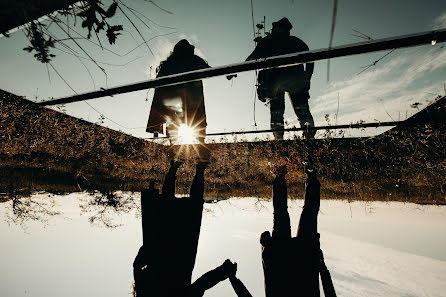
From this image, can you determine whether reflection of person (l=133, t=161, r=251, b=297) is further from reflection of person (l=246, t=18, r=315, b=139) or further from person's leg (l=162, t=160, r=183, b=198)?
reflection of person (l=246, t=18, r=315, b=139)

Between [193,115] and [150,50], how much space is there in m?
3.33

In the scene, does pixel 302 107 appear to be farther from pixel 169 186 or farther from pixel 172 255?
pixel 172 255

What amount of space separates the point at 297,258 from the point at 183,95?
4125 mm

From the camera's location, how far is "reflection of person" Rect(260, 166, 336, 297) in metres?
1.16

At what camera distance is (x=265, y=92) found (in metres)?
4.71

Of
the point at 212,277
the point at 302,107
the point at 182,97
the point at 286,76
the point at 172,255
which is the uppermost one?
the point at 286,76

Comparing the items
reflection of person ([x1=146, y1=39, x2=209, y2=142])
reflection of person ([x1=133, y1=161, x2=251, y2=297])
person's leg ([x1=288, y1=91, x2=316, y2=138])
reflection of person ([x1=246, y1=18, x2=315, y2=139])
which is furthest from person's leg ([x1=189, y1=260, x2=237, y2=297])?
person's leg ([x1=288, y1=91, x2=316, y2=138])

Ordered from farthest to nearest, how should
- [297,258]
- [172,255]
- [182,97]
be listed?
[182,97], [172,255], [297,258]

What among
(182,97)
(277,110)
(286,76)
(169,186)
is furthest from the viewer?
(277,110)

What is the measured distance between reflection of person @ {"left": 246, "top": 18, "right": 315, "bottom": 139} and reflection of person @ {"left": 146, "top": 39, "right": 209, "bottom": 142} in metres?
1.40

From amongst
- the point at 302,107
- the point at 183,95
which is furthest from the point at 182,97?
the point at 302,107

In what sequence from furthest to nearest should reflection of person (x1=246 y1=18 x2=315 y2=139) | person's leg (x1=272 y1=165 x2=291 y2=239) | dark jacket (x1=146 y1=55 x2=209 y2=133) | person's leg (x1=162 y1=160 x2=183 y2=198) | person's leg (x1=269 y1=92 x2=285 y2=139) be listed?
person's leg (x1=269 y1=92 x2=285 y2=139) < dark jacket (x1=146 y1=55 x2=209 y2=133) < reflection of person (x1=246 y1=18 x2=315 y2=139) < person's leg (x1=162 y1=160 x2=183 y2=198) < person's leg (x1=272 y1=165 x2=291 y2=239)

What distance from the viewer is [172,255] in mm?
1474

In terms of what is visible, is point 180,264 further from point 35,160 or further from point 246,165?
point 35,160
